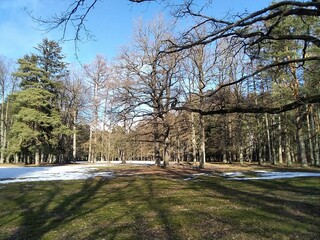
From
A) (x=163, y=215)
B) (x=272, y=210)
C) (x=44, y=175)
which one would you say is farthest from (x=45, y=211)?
(x=44, y=175)

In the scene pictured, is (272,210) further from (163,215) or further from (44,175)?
(44,175)

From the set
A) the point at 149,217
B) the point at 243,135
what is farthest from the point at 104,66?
the point at 149,217

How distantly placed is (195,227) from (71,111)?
43.8m

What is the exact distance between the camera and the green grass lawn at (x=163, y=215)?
6105 mm

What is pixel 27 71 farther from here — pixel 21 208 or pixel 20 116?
pixel 21 208

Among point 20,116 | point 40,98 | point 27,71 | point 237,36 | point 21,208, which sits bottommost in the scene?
point 21,208

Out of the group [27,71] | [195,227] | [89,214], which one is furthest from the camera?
[27,71]

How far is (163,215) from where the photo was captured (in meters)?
7.64

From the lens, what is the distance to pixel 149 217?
7.49 metres

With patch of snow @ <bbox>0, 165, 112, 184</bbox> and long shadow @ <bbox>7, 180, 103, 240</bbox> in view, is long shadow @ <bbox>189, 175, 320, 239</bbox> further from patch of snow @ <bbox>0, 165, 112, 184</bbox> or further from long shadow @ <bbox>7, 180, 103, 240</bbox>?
patch of snow @ <bbox>0, 165, 112, 184</bbox>

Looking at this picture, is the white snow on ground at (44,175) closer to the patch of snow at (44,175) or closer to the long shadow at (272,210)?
the patch of snow at (44,175)

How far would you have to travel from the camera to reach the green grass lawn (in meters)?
6.11

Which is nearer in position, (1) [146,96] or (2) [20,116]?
(1) [146,96]

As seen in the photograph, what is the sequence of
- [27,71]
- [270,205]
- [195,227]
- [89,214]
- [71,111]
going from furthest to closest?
[71,111] < [27,71] < [270,205] < [89,214] < [195,227]
